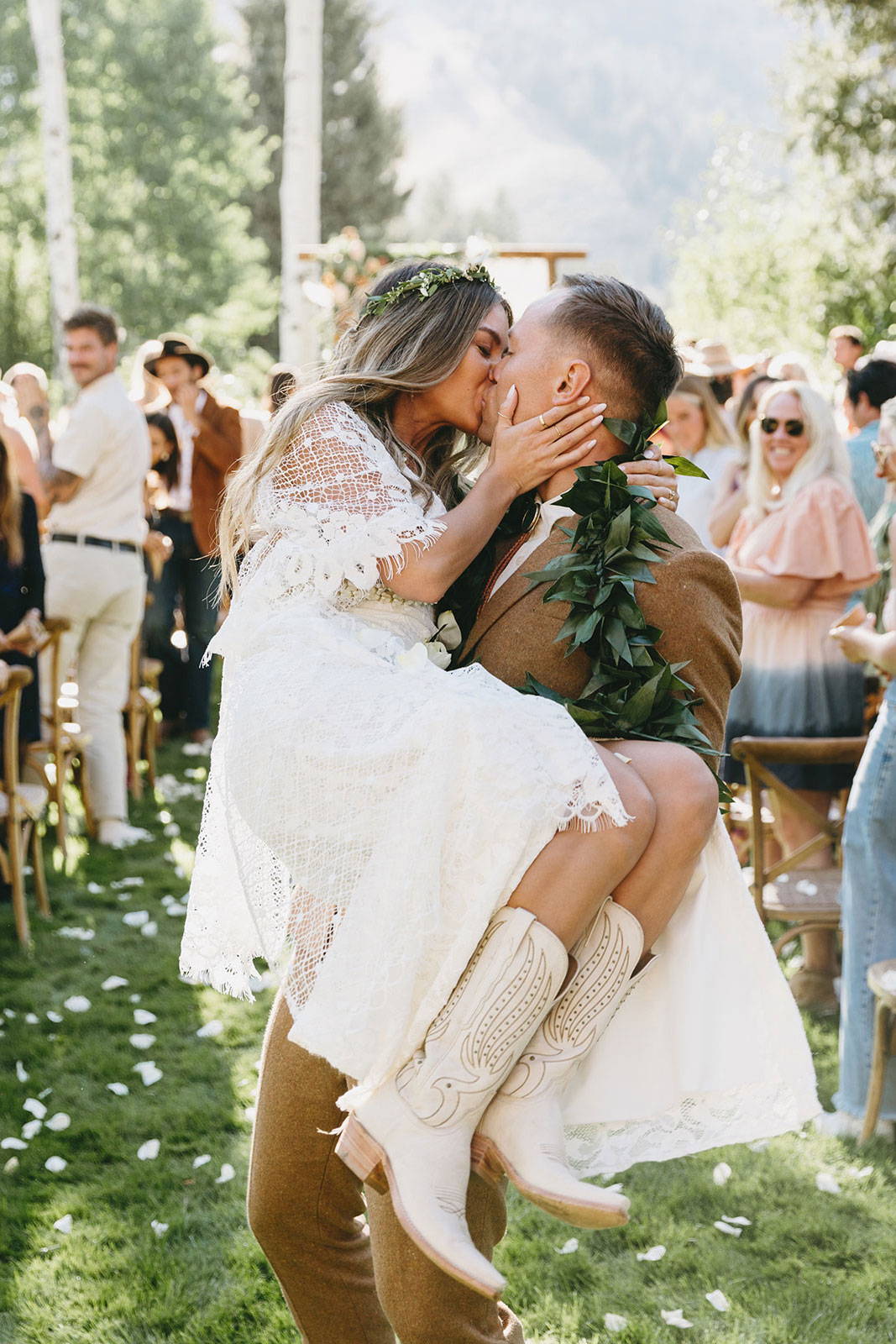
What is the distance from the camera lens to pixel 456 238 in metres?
61.2

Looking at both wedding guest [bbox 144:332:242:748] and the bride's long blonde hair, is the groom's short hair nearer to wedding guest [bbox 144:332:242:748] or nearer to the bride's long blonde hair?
the bride's long blonde hair

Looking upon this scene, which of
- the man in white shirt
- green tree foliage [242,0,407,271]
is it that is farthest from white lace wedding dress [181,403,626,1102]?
green tree foliage [242,0,407,271]

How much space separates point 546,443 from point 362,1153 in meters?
1.07

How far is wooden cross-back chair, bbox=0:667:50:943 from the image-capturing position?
5.43 m

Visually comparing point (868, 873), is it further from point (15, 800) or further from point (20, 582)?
point (20, 582)

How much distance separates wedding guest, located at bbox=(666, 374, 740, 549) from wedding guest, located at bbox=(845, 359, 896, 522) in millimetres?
591

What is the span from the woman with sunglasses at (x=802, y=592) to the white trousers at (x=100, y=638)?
3400 millimetres

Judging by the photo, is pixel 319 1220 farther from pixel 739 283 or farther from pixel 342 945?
pixel 739 283

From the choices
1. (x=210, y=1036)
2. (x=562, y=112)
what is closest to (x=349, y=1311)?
(x=210, y=1036)

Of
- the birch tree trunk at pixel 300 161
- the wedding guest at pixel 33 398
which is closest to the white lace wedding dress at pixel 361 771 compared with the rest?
the wedding guest at pixel 33 398

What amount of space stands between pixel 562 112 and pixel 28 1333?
148426 mm

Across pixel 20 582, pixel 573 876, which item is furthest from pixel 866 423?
pixel 573 876

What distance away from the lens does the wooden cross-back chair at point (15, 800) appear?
17.8 ft

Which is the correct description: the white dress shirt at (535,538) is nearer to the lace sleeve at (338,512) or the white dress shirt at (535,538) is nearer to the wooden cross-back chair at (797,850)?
the lace sleeve at (338,512)
